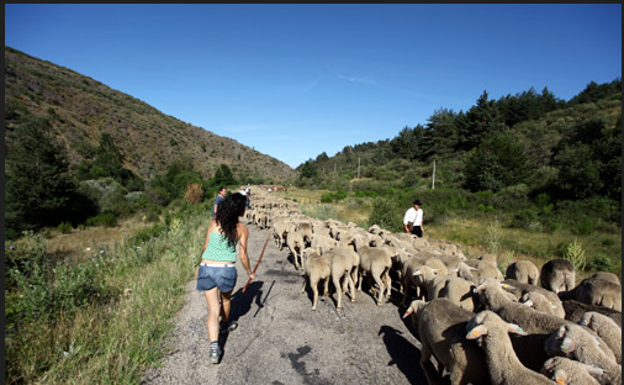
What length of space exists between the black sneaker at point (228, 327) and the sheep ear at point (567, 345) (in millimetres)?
4618

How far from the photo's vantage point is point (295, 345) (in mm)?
4613

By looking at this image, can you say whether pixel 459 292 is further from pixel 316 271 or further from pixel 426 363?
pixel 316 271

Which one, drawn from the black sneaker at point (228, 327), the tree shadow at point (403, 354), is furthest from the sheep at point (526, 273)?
the black sneaker at point (228, 327)

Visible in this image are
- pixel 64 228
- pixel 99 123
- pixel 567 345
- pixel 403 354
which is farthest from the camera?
pixel 99 123

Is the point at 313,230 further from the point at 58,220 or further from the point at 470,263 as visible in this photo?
the point at 58,220

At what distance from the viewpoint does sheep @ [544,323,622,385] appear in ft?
8.72

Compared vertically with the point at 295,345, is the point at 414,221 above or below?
above

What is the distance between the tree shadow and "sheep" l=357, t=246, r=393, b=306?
1.10 meters

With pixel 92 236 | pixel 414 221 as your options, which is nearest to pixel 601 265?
pixel 414 221

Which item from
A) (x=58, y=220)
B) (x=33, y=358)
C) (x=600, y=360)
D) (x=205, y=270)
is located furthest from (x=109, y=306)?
(x=58, y=220)

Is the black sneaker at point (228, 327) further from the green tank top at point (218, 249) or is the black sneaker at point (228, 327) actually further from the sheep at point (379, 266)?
the sheep at point (379, 266)

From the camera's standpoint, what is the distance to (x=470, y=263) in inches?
251

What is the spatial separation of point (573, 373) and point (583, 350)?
431 mm

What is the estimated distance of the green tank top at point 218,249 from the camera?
4.18 m
